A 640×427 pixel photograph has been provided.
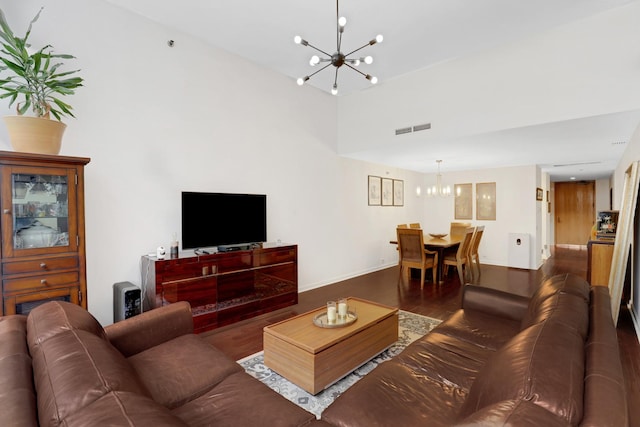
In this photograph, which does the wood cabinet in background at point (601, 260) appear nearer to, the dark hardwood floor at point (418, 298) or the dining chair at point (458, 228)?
the dark hardwood floor at point (418, 298)

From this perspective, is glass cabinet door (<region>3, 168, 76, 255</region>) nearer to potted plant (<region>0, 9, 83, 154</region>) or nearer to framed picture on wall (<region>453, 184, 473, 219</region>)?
potted plant (<region>0, 9, 83, 154</region>)

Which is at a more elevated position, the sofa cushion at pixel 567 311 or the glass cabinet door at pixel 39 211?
the glass cabinet door at pixel 39 211

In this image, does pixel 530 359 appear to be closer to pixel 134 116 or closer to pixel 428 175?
pixel 134 116

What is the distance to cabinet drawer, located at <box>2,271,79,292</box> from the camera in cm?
225

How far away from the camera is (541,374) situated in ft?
3.15

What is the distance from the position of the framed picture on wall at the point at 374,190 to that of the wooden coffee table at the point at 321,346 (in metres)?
3.94

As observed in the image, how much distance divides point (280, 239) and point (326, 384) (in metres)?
2.68

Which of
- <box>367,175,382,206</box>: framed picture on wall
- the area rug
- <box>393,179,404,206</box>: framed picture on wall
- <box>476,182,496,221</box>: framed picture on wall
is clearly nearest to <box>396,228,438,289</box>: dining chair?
<box>367,175,382,206</box>: framed picture on wall

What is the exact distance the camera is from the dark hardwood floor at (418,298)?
9.32 feet

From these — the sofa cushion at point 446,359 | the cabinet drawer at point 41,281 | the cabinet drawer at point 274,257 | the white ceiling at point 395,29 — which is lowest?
the sofa cushion at point 446,359

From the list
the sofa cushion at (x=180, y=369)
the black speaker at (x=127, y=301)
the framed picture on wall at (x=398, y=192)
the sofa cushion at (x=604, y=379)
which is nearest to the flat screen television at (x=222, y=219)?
the black speaker at (x=127, y=301)

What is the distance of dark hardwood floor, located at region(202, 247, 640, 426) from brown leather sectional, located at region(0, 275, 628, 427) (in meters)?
1.01

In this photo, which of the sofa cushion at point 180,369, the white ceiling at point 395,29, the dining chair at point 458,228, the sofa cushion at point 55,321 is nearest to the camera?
the sofa cushion at point 55,321

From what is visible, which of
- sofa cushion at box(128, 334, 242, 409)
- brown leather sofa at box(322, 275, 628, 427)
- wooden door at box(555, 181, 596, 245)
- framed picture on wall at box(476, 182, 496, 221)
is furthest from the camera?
wooden door at box(555, 181, 596, 245)
